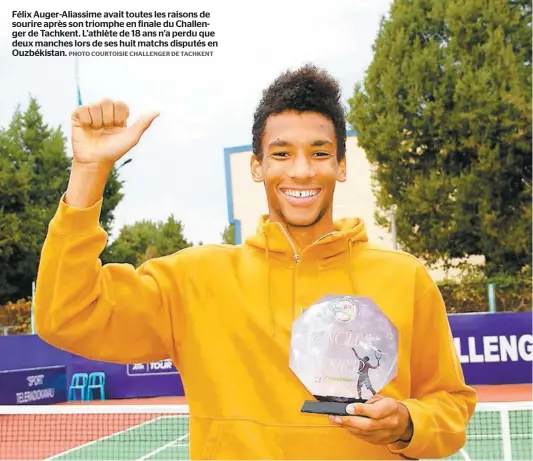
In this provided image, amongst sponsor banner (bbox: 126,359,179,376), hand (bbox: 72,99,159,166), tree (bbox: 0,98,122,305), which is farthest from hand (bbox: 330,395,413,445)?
tree (bbox: 0,98,122,305)

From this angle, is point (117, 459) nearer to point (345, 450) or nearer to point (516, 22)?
point (345, 450)

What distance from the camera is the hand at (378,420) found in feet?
5.02

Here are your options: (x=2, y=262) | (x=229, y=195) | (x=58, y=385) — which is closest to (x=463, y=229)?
(x=229, y=195)

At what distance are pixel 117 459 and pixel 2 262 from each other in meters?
14.6

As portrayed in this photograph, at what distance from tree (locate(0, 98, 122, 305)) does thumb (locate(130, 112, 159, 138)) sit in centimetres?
1853

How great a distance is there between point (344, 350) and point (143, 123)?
0.61 metres

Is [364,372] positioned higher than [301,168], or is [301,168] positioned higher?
[301,168]

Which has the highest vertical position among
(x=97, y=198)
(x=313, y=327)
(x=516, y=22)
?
(x=516, y=22)

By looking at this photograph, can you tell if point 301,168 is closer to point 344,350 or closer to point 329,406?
point 344,350

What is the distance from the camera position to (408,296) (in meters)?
1.76

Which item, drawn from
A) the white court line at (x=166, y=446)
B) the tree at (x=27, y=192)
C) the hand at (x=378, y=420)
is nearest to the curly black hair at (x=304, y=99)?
the hand at (x=378, y=420)

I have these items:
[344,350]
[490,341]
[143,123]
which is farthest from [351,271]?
[490,341]

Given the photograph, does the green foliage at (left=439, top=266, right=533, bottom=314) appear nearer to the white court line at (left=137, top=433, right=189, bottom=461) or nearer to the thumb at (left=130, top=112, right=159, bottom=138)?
the white court line at (left=137, top=433, right=189, bottom=461)

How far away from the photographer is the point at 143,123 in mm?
1599
